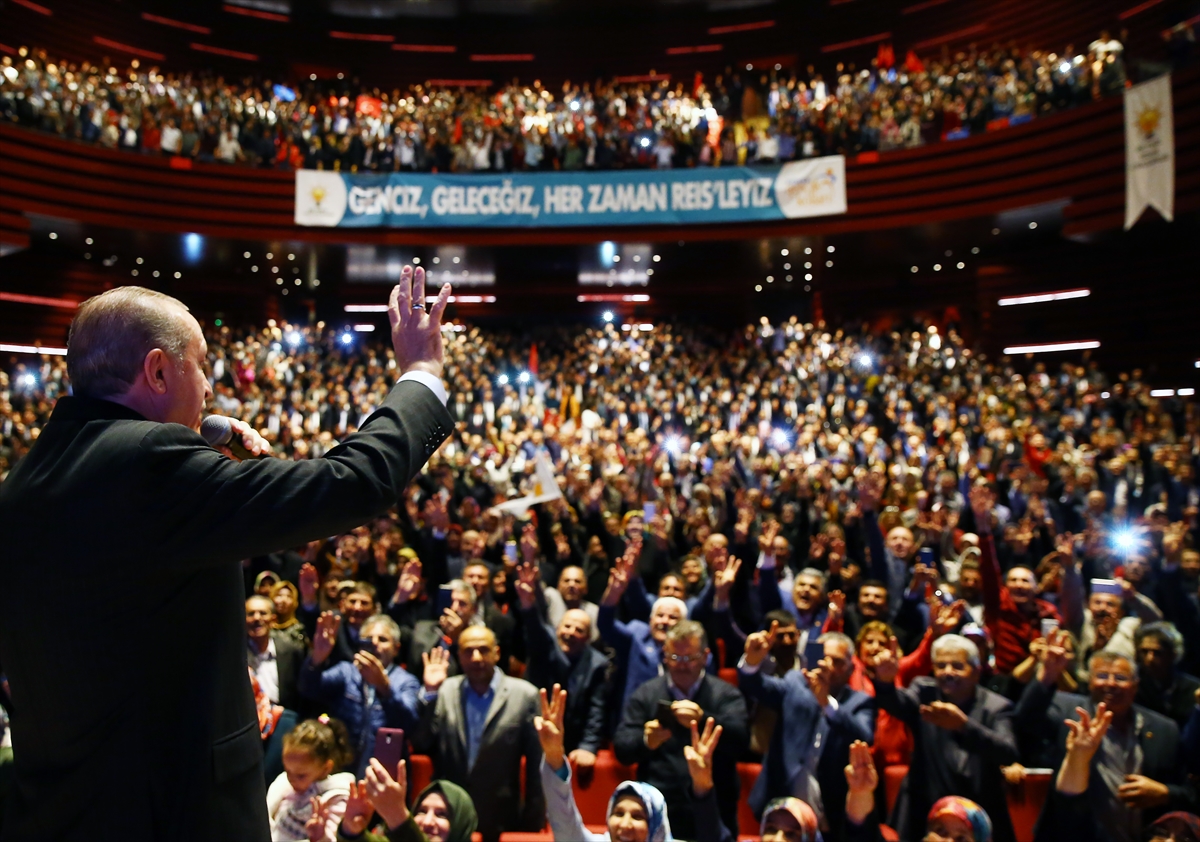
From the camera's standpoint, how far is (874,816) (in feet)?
9.42

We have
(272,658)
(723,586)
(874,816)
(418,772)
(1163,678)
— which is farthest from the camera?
(723,586)

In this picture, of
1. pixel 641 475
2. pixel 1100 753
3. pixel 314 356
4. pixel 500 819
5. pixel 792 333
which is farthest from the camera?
pixel 792 333

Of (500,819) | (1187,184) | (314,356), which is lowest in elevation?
(500,819)

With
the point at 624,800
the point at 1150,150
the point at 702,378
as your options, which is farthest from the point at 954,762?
the point at 702,378

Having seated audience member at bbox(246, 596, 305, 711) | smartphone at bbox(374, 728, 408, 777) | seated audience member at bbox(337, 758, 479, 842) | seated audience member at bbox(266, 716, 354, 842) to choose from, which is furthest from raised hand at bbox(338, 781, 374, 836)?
seated audience member at bbox(246, 596, 305, 711)

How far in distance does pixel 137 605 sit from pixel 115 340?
0.31 metres

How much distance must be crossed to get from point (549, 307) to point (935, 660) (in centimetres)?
1511

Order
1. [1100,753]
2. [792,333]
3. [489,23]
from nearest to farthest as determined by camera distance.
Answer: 1. [1100,753]
2. [792,333]
3. [489,23]

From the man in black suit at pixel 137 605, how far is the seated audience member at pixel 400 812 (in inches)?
37.1

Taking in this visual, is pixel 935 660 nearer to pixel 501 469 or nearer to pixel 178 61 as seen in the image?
pixel 501 469

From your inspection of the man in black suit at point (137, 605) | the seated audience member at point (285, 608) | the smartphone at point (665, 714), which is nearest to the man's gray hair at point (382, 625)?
the seated audience member at point (285, 608)

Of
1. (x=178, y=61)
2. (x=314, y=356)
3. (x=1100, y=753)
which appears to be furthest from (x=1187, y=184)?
(x=178, y=61)

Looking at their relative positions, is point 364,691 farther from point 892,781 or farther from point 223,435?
point 223,435

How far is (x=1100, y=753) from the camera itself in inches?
125
